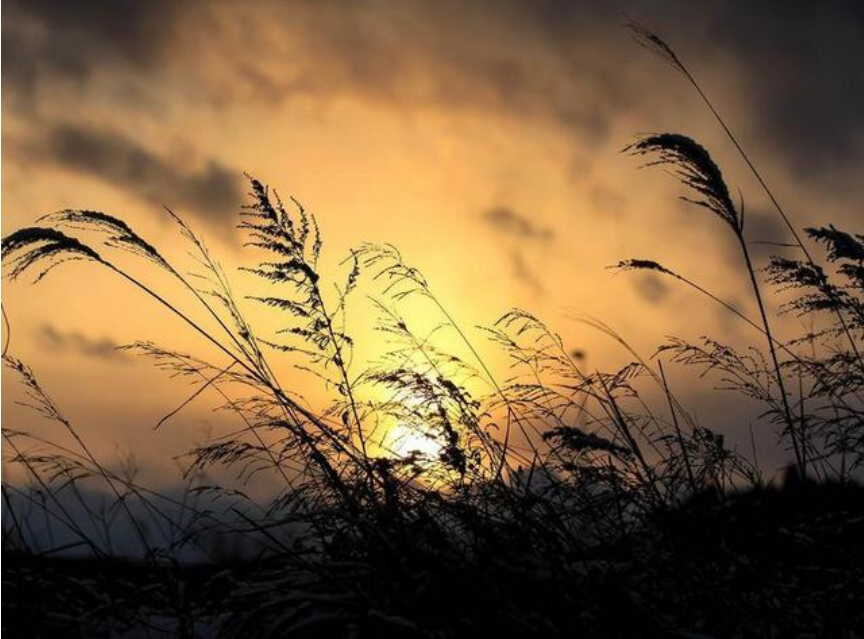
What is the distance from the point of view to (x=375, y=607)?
9.71 feet

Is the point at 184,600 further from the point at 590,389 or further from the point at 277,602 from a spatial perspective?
the point at 590,389

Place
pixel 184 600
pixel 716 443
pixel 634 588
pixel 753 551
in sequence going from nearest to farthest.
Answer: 1. pixel 634 588
2. pixel 184 600
3. pixel 753 551
4. pixel 716 443

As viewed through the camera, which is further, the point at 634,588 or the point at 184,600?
the point at 184,600

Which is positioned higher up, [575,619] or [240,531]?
[240,531]

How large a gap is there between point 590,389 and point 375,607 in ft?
6.33

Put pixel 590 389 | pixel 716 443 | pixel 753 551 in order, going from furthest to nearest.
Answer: pixel 590 389 < pixel 716 443 < pixel 753 551

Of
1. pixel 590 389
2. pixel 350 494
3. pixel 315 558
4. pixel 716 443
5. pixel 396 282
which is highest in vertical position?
pixel 396 282

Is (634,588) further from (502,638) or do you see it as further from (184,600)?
(184,600)

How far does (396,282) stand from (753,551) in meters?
1.96

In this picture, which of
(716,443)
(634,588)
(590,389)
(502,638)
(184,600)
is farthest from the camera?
(590,389)

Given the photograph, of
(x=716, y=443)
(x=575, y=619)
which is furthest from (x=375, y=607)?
(x=716, y=443)

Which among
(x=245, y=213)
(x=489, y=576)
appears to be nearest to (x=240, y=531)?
(x=489, y=576)

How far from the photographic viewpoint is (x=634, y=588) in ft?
10.3

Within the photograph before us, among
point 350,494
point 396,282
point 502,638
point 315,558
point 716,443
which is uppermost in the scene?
point 396,282
